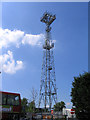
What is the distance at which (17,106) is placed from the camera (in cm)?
1670

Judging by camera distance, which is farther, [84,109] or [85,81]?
[85,81]

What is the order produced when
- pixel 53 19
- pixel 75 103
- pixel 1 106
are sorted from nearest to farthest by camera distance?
pixel 1 106 < pixel 75 103 < pixel 53 19

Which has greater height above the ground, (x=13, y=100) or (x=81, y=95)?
(x=81, y=95)

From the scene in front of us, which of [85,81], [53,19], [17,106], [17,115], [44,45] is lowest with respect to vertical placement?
[17,115]

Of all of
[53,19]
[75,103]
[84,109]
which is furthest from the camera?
[53,19]

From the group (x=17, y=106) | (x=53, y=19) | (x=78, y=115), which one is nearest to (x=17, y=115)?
(x=17, y=106)

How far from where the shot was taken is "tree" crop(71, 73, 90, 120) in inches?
633

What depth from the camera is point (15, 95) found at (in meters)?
16.8

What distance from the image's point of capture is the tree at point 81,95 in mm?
16078

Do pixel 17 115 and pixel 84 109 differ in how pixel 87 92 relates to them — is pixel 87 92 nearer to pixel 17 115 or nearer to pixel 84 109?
pixel 84 109

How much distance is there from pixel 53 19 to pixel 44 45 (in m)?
7.08

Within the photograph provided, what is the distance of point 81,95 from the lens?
16688 mm

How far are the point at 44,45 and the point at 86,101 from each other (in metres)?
24.5

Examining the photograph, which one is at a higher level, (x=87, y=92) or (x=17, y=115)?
(x=87, y=92)
